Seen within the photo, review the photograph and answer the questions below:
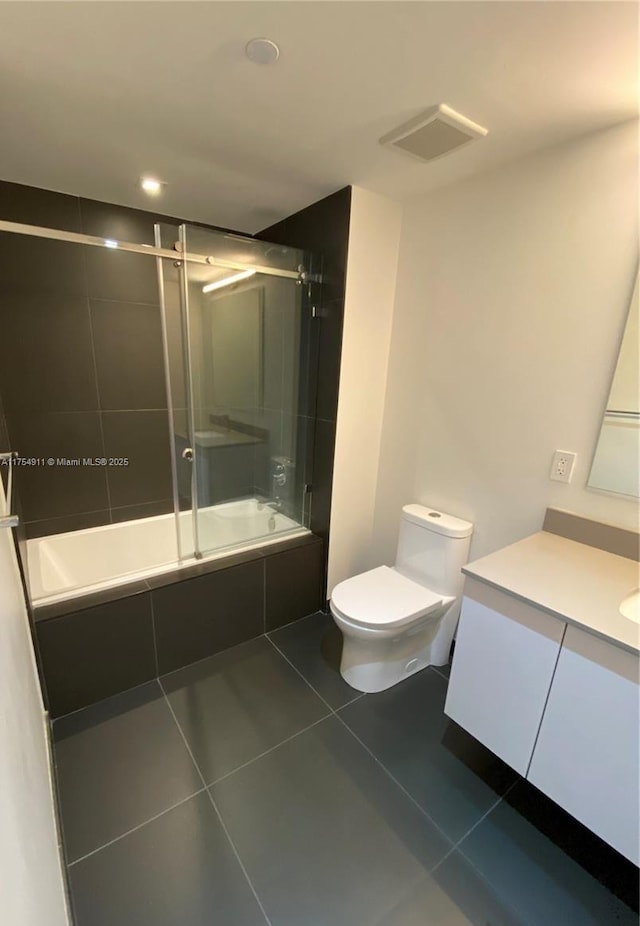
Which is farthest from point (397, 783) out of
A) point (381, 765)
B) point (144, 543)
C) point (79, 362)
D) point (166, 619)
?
point (79, 362)

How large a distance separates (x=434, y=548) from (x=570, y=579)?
0.69 m

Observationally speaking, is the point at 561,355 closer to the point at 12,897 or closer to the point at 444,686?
the point at 444,686

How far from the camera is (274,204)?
210 centimetres

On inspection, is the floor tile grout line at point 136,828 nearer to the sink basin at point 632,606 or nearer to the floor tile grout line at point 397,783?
the floor tile grout line at point 397,783

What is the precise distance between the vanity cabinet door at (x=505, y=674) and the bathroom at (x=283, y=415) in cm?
9

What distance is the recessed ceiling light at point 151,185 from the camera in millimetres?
1837

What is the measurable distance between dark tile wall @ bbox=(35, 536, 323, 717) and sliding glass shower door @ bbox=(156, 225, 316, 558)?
0.71 feet

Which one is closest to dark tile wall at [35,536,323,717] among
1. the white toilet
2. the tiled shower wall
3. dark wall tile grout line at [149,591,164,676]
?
dark wall tile grout line at [149,591,164,676]

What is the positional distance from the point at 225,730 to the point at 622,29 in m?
2.48

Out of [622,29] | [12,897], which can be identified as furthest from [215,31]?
[12,897]

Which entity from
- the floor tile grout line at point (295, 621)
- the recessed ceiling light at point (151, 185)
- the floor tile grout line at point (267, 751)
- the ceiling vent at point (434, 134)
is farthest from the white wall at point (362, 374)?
the recessed ceiling light at point (151, 185)

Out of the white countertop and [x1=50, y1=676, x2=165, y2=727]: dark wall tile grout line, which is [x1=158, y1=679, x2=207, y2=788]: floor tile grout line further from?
the white countertop

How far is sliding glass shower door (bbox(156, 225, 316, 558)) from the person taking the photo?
6.54 feet

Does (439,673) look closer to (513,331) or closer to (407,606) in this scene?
(407,606)
